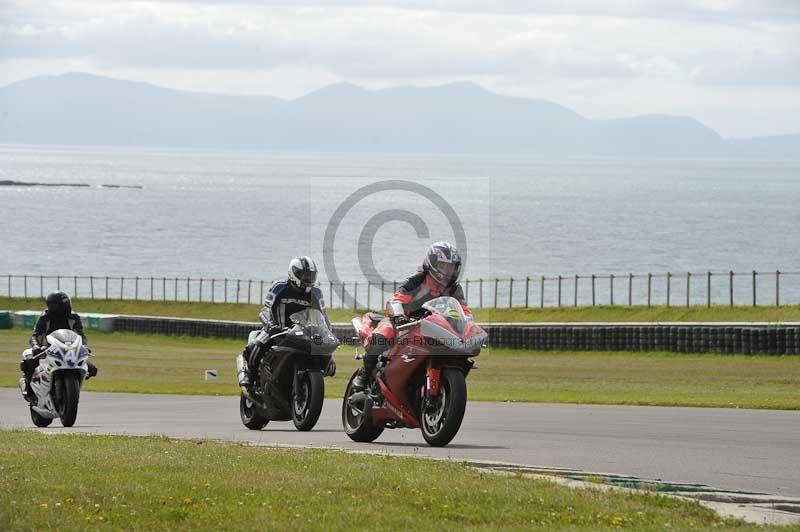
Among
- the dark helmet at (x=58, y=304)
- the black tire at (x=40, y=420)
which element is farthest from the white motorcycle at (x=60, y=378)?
the dark helmet at (x=58, y=304)

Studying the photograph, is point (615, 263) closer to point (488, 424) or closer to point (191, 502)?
point (488, 424)

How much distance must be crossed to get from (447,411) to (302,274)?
3.96 m

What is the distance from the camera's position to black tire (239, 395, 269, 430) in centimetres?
1911

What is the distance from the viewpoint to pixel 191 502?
33.2 feet

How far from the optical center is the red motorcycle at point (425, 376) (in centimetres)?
1480

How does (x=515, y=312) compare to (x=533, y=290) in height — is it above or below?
above

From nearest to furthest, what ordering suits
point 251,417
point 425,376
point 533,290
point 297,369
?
point 425,376, point 297,369, point 251,417, point 533,290

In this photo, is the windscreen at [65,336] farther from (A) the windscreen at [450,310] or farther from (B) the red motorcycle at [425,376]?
(A) the windscreen at [450,310]

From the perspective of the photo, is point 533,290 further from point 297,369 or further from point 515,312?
point 297,369

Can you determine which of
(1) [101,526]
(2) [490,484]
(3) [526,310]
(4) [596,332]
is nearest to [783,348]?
(4) [596,332]

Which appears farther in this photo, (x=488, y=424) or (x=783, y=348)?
(x=783, y=348)

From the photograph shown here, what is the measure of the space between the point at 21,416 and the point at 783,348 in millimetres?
25372

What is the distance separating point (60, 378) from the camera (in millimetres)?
19547

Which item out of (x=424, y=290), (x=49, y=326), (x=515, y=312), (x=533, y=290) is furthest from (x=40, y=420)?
(x=533, y=290)
